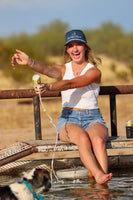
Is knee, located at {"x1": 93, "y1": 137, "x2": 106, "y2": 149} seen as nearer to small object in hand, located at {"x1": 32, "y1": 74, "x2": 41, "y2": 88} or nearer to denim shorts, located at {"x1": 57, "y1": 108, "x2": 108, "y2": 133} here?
denim shorts, located at {"x1": 57, "y1": 108, "x2": 108, "y2": 133}

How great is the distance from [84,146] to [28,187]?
1411 mm

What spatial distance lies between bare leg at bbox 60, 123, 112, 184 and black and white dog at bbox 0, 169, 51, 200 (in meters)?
1.05

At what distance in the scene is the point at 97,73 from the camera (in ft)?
19.3

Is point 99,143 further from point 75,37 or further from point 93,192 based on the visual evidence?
point 75,37

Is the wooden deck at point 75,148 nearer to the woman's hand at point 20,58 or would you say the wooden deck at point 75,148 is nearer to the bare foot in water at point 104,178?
the bare foot in water at point 104,178

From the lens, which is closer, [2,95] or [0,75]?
[2,95]

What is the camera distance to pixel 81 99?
19.5 ft

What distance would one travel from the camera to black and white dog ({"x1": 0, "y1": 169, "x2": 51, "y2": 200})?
431 centimetres

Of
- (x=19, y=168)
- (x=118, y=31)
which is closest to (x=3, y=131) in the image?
(x=19, y=168)

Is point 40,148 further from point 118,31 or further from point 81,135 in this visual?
point 118,31

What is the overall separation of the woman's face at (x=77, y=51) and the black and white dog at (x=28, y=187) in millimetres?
2009

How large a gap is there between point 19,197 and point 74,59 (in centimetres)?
234

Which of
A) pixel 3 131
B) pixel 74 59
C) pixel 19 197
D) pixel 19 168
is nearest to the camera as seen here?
pixel 19 197

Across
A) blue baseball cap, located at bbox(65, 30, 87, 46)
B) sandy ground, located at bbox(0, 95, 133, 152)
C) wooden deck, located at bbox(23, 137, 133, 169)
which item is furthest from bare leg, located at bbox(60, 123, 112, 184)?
sandy ground, located at bbox(0, 95, 133, 152)
